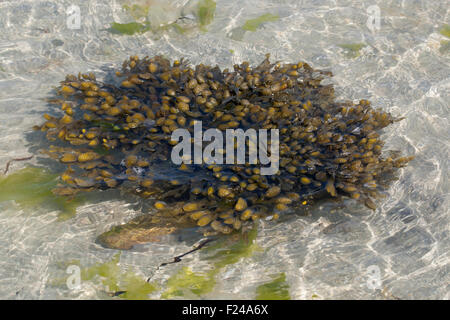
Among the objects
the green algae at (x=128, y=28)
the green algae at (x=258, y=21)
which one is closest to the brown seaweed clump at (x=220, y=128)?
the green algae at (x=128, y=28)

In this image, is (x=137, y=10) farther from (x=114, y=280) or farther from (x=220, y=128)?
(x=114, y=280)

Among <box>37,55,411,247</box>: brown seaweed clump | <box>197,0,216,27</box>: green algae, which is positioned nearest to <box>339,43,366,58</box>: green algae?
<box>37,55,411,247</box>: brown seaweed clump

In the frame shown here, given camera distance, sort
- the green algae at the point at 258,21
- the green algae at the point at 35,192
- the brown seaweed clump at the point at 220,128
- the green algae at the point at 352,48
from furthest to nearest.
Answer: the green algae at the point at 258,21 < the green algae at the point at 352,48 < the green algae at the point at 35,192 < the brown seaweed clump at the point at 220,128

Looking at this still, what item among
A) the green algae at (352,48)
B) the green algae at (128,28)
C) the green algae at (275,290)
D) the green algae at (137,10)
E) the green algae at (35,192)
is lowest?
the green algae at (275,290)

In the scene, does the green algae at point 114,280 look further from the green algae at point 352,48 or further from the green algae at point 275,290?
the green algae at point 352,48

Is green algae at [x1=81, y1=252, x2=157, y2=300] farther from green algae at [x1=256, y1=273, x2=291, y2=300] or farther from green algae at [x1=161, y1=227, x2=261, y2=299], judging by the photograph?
green algae at [x1=256, y1=273, x2=291, y2=300]

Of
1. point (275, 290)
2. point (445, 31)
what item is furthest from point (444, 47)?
point (275, 290)

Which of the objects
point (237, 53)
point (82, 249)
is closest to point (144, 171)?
point (82, 249)
